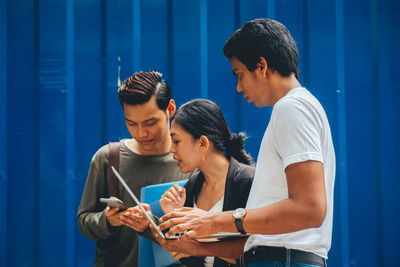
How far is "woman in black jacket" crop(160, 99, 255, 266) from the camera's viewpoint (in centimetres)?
180

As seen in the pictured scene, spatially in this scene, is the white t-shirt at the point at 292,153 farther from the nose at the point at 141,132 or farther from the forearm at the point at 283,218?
the nose at the point at 141,132

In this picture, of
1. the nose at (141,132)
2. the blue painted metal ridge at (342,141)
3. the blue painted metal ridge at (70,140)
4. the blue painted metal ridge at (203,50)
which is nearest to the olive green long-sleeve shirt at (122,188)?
the nose at (141,132)

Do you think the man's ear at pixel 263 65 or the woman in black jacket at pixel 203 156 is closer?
the man's ear at pixel 263 65

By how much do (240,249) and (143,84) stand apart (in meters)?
1.00

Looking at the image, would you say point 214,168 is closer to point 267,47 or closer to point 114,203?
point 114,203

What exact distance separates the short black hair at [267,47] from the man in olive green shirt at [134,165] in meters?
0.84

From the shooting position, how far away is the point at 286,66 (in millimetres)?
1258

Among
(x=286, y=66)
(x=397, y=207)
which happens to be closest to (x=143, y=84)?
(x=286, y=66)

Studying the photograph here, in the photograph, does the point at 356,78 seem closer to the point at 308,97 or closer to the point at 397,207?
the point at 397,207

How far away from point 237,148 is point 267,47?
74 centimetres

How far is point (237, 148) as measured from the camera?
190 centimetres

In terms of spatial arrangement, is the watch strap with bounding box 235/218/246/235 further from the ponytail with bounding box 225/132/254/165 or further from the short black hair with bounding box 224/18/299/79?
the ponytail with bounding box 225/132/254/165

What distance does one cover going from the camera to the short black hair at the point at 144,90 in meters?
2.03

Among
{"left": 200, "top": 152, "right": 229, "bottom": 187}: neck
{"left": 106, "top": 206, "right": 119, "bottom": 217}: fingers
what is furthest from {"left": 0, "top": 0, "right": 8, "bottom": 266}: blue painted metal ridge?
{"left": 200, "top": 152, "right": 229, "bottom": 187}: neck
